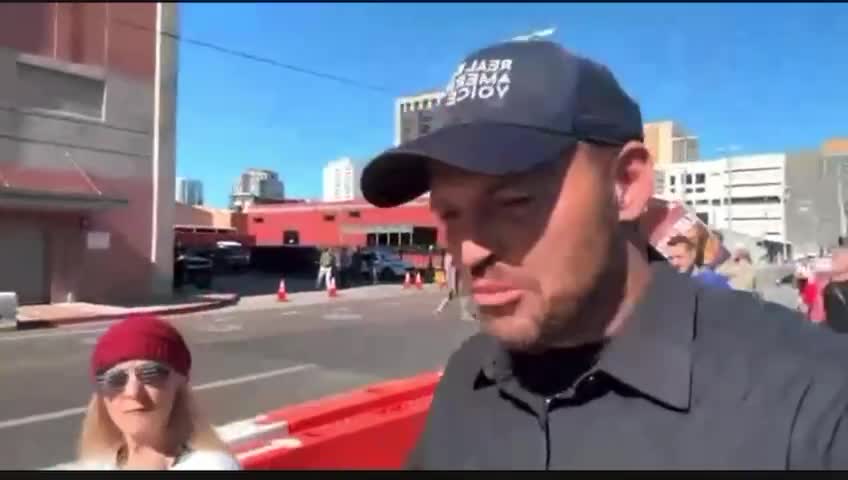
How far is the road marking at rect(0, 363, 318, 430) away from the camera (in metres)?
4.72

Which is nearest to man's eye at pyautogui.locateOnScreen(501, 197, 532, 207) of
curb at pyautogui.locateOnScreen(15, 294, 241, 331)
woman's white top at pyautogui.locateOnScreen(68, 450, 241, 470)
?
woman's white top at pyautogui.locateOnScreen(68, 450, 241, 470)

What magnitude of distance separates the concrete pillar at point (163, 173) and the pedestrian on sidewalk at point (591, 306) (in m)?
14.1

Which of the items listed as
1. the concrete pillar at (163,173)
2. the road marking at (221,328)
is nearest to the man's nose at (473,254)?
the road marking at (221,328)

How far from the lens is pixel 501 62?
0.83 m

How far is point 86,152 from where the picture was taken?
42.3 ft

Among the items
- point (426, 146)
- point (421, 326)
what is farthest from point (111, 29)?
point (426, 146)

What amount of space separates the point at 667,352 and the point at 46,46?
12070mm

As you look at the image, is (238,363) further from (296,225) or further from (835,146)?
(296,225)

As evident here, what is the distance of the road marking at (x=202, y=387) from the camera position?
4.72 m

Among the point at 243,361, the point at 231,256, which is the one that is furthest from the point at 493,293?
the point at 231,256

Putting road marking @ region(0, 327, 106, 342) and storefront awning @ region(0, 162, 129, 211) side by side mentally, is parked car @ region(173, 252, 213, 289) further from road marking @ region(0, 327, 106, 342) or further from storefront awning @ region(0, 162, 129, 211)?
road marking @ region(0, 327, 106, 342)

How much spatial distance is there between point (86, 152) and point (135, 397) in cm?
1265

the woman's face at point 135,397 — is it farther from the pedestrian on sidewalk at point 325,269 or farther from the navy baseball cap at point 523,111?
the pedestrian on sidewalk at point 325,269

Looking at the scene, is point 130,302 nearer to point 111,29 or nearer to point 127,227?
point 127,227
